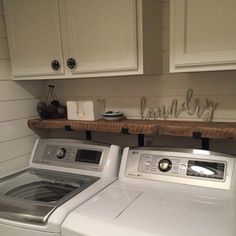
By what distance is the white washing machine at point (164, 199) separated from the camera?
2.87 ft

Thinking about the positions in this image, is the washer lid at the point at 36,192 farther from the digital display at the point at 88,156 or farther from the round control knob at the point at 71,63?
the round control knob at the point at 71,63

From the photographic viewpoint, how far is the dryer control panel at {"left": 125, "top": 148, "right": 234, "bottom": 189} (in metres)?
1.12

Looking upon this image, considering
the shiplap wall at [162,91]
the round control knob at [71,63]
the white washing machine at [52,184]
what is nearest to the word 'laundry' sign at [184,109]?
the shiplap wall at [162,91]

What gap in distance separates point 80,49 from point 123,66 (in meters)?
0.27

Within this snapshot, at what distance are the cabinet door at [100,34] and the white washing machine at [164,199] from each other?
50 cm

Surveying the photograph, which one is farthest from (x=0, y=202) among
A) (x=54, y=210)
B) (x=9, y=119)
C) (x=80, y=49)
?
(x=80, y=49)

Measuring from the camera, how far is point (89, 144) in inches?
57.8

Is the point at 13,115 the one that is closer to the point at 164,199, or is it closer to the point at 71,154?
the point at 71,154

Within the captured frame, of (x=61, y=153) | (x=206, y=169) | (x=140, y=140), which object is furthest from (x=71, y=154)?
(x=206, y=169)

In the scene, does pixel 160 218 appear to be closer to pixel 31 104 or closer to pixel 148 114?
pixel 148 114

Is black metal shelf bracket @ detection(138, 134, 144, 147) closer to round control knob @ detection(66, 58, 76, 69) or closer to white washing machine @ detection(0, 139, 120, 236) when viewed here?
white washing machine @ detection(0, 139, 120, 236)

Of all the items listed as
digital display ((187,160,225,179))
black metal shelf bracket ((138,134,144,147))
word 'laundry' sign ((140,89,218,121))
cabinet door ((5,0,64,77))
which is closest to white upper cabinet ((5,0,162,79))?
cabinet door ((5,0,64,77))

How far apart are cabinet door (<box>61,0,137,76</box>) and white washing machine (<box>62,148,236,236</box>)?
0.50 m

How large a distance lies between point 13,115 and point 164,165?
1046 millimetres
